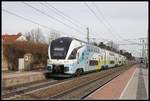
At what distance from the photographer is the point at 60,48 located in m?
31.5

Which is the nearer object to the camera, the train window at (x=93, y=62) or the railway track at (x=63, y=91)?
the railway track at (x=63, y=91)

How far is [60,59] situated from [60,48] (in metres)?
0.96

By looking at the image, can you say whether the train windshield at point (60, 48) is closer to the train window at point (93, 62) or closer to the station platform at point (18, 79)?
the station platform at point (18, 79)

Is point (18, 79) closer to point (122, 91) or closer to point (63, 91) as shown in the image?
point (63, 91)

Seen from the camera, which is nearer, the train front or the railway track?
the railway track

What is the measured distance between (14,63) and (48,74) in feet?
33.4

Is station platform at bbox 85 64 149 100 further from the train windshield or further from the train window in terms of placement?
the train window

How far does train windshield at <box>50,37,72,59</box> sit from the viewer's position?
31328 millimetres

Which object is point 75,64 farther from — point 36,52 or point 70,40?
point 36,52

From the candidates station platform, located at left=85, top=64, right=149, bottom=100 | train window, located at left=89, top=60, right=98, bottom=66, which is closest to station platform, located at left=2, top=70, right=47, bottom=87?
station platform, located at left=85, top=64, right=149, bottom=100

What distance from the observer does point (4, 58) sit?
135 ft

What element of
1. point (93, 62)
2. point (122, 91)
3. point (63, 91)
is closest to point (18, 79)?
point (63, 91)

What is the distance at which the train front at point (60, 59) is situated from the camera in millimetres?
31188

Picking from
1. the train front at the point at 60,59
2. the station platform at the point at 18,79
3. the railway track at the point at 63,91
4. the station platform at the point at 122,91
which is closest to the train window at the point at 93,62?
the train front at the point at 60,59
